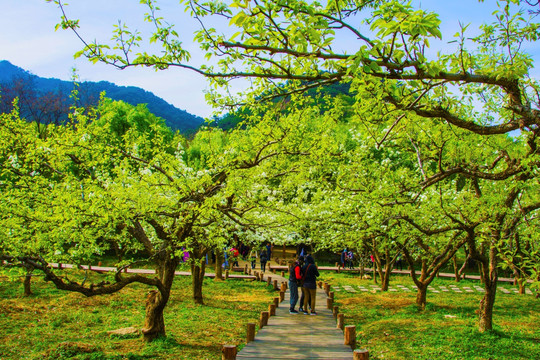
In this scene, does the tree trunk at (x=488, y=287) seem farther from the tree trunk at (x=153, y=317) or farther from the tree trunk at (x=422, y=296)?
the tree trunk at (x=153, y=317)

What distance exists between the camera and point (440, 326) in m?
12.5

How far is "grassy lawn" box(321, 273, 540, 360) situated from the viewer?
974 cm

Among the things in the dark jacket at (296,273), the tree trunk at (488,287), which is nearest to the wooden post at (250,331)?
the dark jacket at (296,273)

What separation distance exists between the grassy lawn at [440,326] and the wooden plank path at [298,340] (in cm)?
112

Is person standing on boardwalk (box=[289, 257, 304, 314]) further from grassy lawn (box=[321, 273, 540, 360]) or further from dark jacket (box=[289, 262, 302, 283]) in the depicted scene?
grassy lawn (box=[321, 273, 540, 360])

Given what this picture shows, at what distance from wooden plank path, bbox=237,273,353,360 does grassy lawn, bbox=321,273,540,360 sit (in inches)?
44.3

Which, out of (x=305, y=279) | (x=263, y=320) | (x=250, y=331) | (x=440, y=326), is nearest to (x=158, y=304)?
(x=250, y=331)

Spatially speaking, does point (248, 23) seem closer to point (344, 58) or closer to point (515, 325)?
point (344, 58)

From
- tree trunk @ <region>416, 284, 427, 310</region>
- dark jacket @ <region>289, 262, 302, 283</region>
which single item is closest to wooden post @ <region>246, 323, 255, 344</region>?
dark jacket @ <region>289, 262, 302, 283</region>

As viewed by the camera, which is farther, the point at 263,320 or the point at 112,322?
the point at 112,322

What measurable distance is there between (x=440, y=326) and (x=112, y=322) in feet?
36.0

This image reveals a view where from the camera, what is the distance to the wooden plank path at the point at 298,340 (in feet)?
28.2

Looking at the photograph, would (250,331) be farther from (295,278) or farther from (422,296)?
(422,296)

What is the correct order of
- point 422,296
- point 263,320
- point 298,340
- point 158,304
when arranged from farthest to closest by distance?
point 422,296
point 263,320
point 158,304
point 298,340
